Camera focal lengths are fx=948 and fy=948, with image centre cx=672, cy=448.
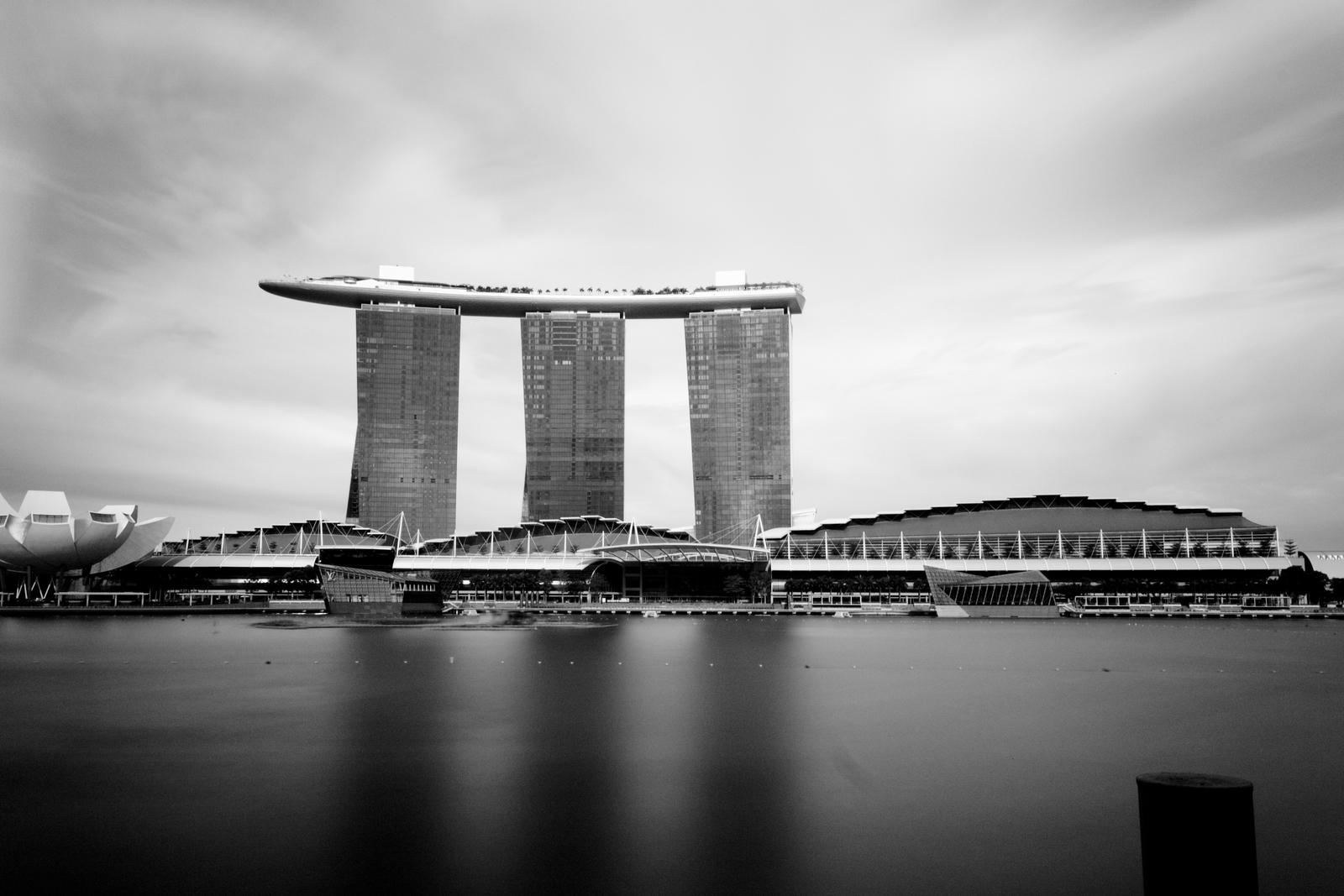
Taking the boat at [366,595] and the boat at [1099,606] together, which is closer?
the boat at [366,595]

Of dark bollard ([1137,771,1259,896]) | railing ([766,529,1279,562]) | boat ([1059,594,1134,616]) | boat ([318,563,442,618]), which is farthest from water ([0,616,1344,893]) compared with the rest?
railing ([766,529,1279,562])

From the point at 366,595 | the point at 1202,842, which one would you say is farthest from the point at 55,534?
the point at 1202,842

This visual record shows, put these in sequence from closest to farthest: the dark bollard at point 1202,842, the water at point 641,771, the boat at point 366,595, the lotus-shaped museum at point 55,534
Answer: the dark bollard at point 1202,842
the water at point 641,771
the boat at point 366,595
the lotus-shaped museum at point 55,534

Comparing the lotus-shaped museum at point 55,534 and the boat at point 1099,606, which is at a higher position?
the lotus-shaped museum at point 55,534

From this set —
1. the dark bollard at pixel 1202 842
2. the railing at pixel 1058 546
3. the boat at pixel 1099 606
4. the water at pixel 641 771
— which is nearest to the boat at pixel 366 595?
the water at pixel 641 771

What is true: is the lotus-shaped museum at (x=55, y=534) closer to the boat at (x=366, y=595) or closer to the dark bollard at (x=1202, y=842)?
the boat at (x=366, y=595)

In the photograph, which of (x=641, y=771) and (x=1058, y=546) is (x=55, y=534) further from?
(x=1058, y=546)
